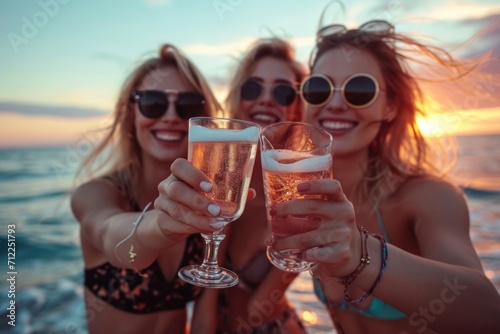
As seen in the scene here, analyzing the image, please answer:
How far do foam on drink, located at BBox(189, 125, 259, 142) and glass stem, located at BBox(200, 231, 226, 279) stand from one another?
1.44 feet

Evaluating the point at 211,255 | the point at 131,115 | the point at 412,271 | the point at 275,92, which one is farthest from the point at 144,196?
the point at 412,271

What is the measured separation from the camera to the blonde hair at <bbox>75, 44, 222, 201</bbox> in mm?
3961

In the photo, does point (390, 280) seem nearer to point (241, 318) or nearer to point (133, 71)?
point (241, 318)

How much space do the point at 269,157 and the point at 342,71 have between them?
1.73 m

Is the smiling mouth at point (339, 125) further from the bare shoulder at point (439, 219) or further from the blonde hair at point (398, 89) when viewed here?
the bare shoulder at point (439, 219)

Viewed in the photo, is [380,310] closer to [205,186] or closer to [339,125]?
[339,125]

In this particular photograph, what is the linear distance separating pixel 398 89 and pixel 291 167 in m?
2.10

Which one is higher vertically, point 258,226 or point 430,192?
point 430,192

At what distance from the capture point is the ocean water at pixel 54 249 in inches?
240

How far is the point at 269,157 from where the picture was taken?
1925mm

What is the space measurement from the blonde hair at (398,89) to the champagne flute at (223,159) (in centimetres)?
171

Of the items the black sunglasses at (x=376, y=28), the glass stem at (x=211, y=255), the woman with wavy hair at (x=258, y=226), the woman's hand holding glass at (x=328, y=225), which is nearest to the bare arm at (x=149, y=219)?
the glass stem at (x=211, y=255)

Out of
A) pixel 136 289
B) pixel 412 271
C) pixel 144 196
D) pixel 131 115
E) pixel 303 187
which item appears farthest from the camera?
pixel 131 115

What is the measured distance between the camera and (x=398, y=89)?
3.51m
